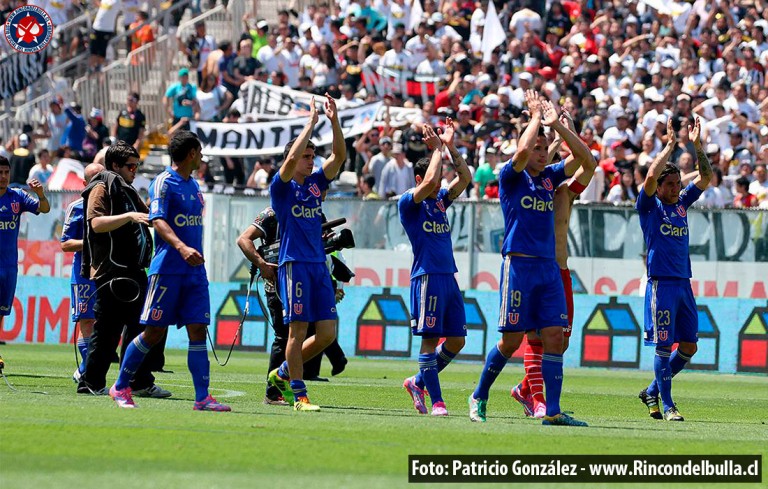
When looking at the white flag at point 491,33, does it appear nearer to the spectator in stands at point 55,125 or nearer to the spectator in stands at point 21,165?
the spectator in stands at point 55,125

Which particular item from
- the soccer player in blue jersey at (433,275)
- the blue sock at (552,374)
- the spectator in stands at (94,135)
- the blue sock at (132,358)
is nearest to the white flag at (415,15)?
the spectator in stands at (94,135)

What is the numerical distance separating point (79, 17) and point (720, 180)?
17.6 meters

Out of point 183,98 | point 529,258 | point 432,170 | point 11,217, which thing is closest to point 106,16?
point 183,98

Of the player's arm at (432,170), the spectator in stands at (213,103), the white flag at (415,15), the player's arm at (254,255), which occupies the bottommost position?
the player's arm at (254,255)

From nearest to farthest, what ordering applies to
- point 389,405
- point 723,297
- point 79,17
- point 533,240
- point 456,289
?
point 533,240, point 456,289, point 389,405, point 723,297, point 79,17

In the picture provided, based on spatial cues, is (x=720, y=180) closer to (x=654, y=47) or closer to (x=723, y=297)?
(x=723, y=297)

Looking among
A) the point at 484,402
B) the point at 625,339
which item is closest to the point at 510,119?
the point at 625,339

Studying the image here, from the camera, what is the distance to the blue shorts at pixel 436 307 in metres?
12.8

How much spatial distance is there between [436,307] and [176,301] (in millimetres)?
2314

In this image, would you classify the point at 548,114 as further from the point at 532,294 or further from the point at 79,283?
the point at 79,283

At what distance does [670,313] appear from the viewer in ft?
45.4

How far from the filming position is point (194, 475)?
8203 millimetres

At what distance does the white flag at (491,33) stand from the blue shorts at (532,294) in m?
19.1

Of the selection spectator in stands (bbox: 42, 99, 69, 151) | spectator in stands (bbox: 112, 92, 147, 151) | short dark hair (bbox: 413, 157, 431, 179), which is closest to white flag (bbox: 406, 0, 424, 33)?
spectator in stands (bbox: 112, 92, 147, 151)
